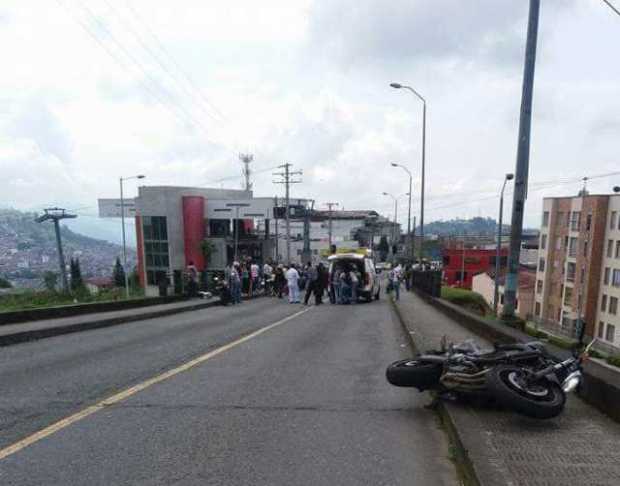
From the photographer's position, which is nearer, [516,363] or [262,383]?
[516,363]

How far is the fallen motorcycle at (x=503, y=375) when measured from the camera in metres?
4.42

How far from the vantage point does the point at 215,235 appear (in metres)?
63.2

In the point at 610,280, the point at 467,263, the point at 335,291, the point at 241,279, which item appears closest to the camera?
the point at 335,291

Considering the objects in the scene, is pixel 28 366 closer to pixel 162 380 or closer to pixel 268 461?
pixel 162 380

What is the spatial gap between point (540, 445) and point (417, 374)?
4.74 feet

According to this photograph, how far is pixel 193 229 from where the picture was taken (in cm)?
6031

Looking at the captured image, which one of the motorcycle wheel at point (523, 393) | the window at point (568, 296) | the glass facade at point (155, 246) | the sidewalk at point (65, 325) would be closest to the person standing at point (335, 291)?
the sidewalk at point (65, 325)

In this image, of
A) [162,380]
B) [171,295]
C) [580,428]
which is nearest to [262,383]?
[162,380]

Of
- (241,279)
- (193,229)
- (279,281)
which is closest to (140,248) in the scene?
(193,229)

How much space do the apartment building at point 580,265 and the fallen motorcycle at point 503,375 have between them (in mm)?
38556

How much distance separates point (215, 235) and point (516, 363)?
59.9 metres

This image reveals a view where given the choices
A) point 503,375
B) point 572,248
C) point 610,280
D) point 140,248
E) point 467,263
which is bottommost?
point 467,263

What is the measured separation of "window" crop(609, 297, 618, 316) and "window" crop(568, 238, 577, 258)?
6265 millimetres

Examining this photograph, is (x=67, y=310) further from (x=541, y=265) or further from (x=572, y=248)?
(x=541, y=265)
